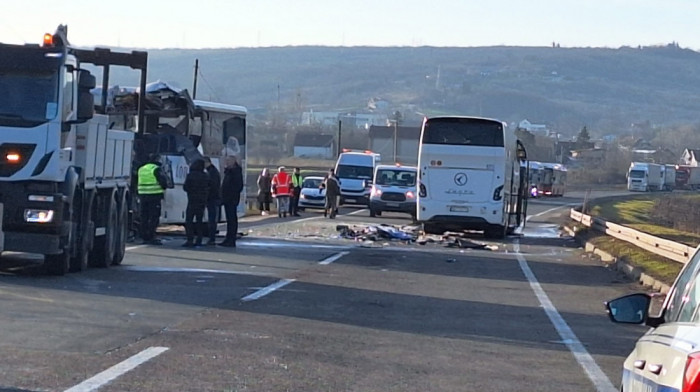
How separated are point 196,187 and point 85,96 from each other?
769 centimetres

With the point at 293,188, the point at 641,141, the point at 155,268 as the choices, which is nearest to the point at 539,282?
the point at 155,268

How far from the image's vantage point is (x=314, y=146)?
138 m

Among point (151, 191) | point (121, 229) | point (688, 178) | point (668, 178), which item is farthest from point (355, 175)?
point (688, 178)

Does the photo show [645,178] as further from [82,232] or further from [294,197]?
[82,232]

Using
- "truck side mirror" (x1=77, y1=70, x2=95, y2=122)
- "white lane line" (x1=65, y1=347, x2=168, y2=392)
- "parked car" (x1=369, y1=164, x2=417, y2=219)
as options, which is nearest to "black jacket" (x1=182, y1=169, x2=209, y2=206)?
"truck side mirror" (x1=77, y1=70, x2=95, y2=122)

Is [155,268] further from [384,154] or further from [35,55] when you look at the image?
[384,154]

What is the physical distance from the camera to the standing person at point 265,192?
45656 millimetres

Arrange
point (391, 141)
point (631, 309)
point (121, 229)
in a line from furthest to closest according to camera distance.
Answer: point (391, 141) → point (121, 229) → point (631, 309)

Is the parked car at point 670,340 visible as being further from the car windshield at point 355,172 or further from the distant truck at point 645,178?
the distant truck at point 645,178

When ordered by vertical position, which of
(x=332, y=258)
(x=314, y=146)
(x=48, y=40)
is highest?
(x=314, y=146)

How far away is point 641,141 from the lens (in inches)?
7776

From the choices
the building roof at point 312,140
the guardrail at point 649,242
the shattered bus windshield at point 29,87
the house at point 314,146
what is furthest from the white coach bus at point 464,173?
the building roof at point 312,140

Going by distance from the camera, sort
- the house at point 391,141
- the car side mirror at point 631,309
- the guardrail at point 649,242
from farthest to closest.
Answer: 1. the house at point 391,141
2. the guardrail at point 649,242
3. the car side mirror at point 631,309

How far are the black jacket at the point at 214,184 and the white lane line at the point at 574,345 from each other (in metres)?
7.50
